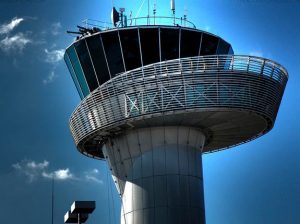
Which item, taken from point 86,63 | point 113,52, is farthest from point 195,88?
point 86,63

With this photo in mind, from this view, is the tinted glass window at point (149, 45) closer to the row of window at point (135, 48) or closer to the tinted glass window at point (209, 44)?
the row of window at point (135, 48)

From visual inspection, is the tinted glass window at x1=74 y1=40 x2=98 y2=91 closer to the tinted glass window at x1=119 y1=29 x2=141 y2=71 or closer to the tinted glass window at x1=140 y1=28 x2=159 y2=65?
the tinted glass window at x1=119 y1=29 x2=141 y2=71

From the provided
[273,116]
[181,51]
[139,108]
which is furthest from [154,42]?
[273,116]

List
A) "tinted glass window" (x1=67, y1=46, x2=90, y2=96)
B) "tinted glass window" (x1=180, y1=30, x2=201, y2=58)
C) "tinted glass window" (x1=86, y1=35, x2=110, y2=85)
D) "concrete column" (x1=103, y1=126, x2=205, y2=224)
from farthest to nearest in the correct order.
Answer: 1. "tinted glass window" (x1=67, y1=46, x2=90, y2=96)
2. "tinted glass window" (x1=86, y1=35, x2=110, y2=85)
3. "tinted glass window" (x1=180, y1=30, x2=201, y2=58)
4. "concrete column" (x1=103, y1=126, x2=205, y2=224)

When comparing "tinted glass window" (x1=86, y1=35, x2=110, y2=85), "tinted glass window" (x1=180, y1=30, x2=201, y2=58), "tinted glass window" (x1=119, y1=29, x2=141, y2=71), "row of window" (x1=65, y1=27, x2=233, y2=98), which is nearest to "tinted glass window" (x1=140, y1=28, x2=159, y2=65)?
"row of window" (x1=65, y1=27, x2=233, y2=98)

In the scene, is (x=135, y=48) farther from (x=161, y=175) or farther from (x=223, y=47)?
(x=161, y=175)

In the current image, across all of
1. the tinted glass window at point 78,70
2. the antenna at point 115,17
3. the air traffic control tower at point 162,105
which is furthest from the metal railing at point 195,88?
the antenna at point 115,17

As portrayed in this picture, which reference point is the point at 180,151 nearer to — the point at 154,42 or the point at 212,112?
the point at 212,112
